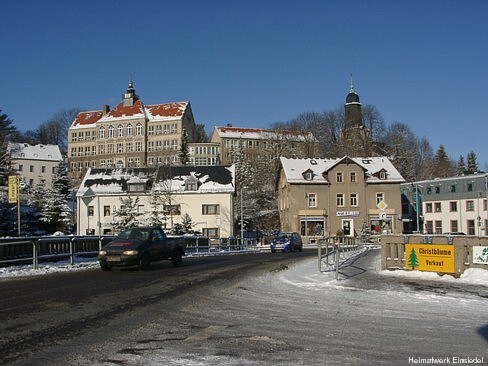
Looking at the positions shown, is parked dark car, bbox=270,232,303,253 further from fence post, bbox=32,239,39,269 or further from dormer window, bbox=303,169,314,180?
dormer window, bbox=303,169,314,180

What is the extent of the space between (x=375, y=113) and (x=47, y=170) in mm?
74523

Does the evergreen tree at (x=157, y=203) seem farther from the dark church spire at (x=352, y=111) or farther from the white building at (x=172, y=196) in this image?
the dark church spire at (x=352, y=111)

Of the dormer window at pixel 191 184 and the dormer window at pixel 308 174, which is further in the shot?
the dormer window at pixel 308 174

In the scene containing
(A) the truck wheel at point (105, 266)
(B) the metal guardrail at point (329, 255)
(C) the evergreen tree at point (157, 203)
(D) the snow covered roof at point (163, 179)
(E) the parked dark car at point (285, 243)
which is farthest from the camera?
(D) the snow covered roof at point (163, 179)

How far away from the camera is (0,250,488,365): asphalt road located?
671 centimetres

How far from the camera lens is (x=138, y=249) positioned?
62.2ft

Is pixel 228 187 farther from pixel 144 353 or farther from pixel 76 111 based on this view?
pixel 76 111

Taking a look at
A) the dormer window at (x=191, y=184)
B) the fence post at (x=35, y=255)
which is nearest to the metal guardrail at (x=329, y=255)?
the fence post at (x=35, y=255)

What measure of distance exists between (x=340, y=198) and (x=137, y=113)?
224ft

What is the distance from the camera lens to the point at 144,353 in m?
6.77

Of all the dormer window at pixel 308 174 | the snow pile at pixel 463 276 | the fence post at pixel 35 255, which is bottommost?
the snow pile at pixel 463 276

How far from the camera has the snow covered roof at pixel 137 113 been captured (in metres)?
124

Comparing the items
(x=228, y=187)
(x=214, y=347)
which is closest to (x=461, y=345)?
(x=214, y=347)

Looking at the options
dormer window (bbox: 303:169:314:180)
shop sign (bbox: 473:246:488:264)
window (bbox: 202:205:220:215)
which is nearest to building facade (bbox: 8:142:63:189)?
window (bbox: 202:205:220:215)
